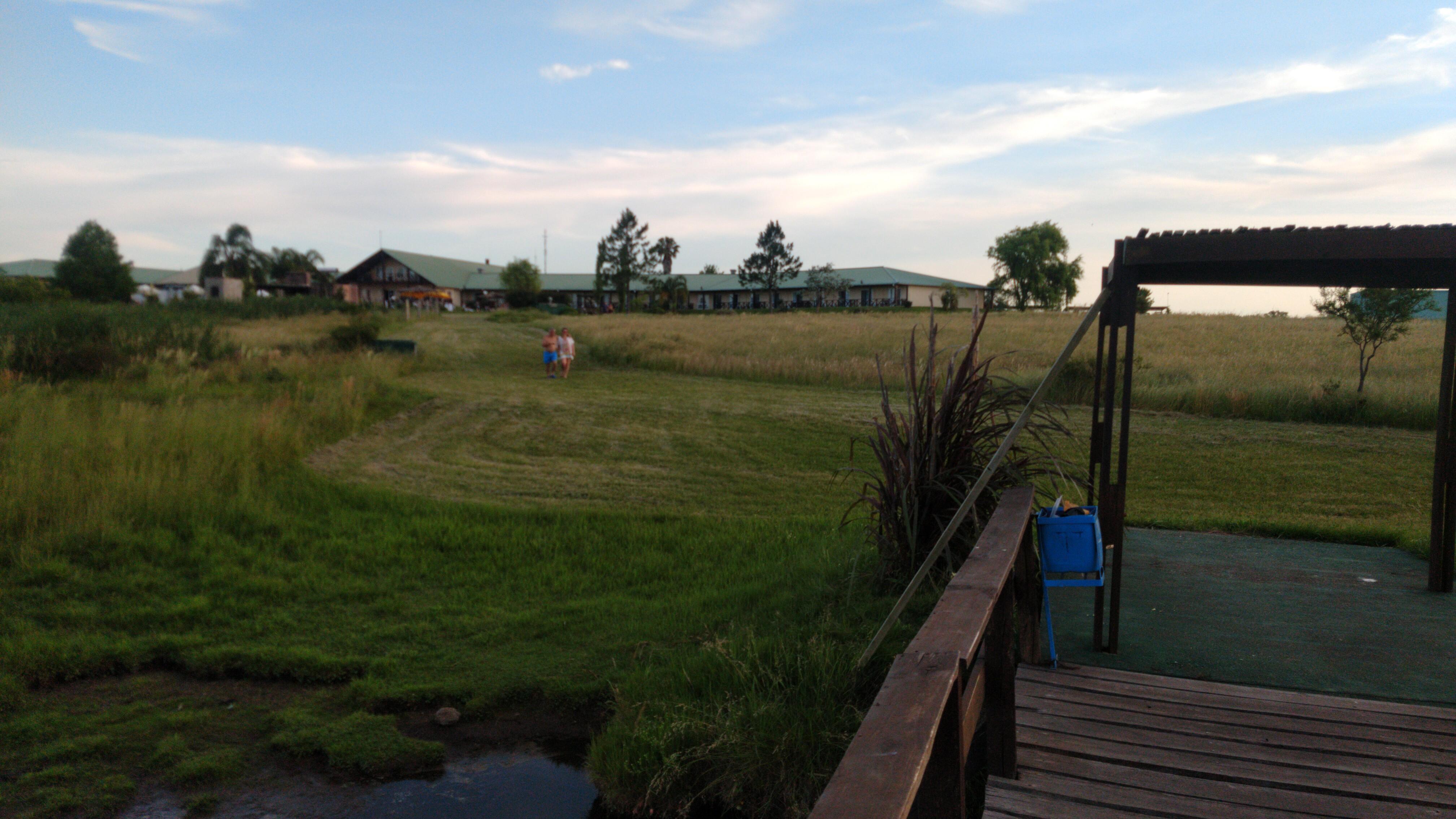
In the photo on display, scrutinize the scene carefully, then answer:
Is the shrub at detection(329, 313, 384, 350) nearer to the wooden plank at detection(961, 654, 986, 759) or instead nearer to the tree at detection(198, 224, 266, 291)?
the wooden plank at detection(961, 654, 986, 759)

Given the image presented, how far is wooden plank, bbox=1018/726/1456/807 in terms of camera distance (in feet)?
9.82

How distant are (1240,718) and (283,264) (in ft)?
330

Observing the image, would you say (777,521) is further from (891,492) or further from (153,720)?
(153,720)

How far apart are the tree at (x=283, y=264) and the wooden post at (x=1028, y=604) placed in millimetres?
94630

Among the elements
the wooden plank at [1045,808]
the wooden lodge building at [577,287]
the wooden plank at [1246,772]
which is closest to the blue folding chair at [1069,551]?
the wooden plank at [1246,772]

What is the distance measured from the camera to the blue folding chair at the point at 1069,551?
4.21m

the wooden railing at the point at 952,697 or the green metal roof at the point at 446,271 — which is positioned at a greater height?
the green metal roof at the point at 446,271

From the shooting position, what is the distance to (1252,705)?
151 inches

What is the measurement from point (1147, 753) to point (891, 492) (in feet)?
9.55

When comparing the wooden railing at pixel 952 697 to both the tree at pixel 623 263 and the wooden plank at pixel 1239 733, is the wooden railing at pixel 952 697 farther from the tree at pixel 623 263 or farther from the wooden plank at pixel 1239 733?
the tree at pixel 623 263

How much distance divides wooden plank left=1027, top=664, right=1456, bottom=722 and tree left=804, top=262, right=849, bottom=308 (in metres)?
74.5

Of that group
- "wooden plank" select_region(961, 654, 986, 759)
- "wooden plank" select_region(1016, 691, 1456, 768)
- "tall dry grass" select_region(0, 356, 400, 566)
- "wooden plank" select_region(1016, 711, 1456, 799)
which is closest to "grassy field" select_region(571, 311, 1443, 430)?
"wooden plank" select_region(1016, 691, 1456, 768)

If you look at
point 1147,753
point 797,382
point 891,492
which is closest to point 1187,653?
point 1147,753

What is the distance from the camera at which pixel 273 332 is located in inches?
1102
